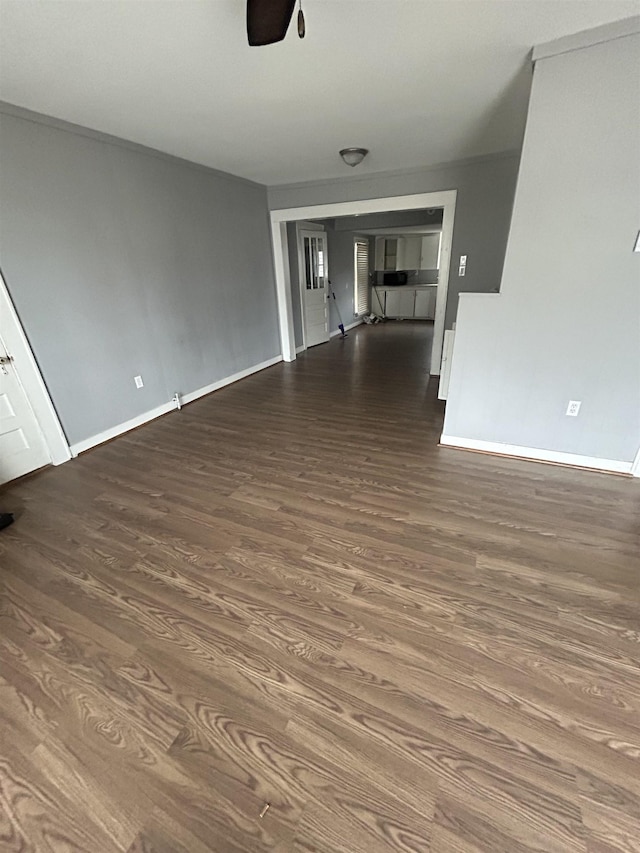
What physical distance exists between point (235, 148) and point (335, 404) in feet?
8.36

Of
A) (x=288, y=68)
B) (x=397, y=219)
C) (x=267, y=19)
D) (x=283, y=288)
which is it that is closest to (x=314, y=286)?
(x=283, y=288)

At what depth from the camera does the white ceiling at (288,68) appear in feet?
5.06

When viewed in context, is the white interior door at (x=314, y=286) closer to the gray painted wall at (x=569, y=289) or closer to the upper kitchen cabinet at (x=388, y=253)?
the upper kitchen cabinet at (x=388, y=253)

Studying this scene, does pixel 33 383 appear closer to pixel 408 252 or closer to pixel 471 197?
pixel 471 197

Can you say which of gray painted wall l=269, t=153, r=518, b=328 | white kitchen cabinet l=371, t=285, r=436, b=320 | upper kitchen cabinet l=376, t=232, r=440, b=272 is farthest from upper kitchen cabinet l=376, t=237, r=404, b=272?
gray painted wall l=269, t=153, r=518, b=328

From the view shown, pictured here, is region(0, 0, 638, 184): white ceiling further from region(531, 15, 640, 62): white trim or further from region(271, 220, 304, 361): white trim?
region(271, 220, 304, 361): white trim

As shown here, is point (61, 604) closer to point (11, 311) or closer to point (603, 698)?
point (11, 311)

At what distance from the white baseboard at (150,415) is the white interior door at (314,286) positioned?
5.51 feet

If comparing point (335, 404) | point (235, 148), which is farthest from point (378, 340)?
point (235, 148)

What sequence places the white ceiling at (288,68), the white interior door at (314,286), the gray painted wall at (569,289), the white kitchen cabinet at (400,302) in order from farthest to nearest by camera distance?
the white kitchen cabinet at (400,302) → the white interior door at (314,286) → the gray painted wall at (569,289) → the white ceiling at (288,68)

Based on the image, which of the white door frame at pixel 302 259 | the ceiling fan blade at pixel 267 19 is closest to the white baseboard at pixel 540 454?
the ceiling fan blade at pixel 267 19

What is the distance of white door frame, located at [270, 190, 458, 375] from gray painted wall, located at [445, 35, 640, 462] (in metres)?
1.99

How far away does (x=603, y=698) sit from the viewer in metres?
1.19

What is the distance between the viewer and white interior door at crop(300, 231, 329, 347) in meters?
5.93
